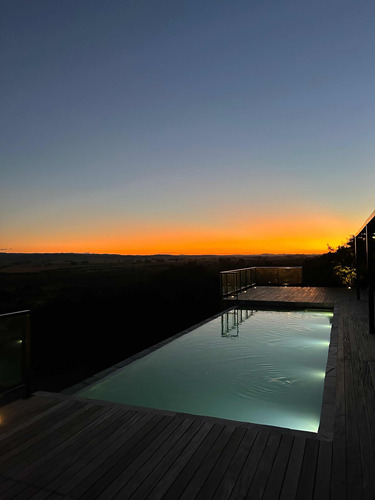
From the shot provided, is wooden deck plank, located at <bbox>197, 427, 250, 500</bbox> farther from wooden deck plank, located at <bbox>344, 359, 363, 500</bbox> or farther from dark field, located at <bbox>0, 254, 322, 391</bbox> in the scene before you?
dark field, located at <bbox>0, 254, 322, 391</bbox>

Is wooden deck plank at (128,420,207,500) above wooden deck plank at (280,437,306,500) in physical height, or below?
below

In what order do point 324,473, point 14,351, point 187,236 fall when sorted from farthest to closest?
point 187,236, point 14,351, point 324,473

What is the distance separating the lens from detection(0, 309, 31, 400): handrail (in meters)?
3.04

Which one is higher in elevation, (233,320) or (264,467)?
(264,467)

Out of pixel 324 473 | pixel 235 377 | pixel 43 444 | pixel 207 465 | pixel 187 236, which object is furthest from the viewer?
pixel 187 236

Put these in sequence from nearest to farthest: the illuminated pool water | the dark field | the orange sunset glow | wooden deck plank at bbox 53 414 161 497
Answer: wooden deck plank at bbox 53 414 161 497
the illuminated pool water
the dark field
the orange sunset glow

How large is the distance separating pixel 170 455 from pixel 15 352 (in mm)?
1882

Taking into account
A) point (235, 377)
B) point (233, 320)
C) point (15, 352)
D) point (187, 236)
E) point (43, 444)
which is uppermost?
point (187, 236)

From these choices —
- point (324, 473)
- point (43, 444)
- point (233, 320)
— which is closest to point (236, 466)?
point (324, 473)

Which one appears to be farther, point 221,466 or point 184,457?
point 184,457

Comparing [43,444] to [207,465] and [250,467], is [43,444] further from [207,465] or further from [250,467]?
[250,467]

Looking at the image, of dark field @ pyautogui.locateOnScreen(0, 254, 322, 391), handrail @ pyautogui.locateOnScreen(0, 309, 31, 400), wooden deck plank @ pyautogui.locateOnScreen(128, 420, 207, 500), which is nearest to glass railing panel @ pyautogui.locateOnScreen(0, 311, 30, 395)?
handrail @ pyautogui.locateOnScreen(0, 309, 31, 400)

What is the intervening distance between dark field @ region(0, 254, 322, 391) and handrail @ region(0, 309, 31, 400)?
17.2ft

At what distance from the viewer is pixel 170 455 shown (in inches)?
84.3
